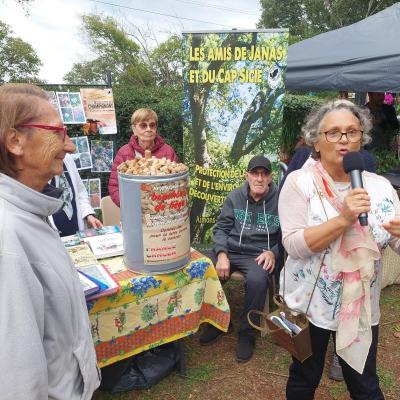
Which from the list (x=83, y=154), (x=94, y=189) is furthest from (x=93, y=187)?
(x=83, y=154)

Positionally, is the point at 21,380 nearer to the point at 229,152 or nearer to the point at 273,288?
the point at 273,288

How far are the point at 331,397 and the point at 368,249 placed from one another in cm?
141

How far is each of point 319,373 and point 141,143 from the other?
2578mm

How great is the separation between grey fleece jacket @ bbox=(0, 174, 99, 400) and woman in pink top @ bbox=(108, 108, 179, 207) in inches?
95.1

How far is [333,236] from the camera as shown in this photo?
4.55 ft

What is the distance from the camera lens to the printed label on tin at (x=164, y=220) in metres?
1.69

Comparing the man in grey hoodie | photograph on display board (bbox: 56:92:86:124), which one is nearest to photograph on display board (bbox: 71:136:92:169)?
photograph on display board (bbox: 56:92:86:124)

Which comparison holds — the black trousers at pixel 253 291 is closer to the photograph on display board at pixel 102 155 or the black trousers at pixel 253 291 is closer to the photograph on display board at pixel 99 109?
the photograph on display board at pixel 99 109

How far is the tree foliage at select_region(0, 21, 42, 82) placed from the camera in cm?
2139

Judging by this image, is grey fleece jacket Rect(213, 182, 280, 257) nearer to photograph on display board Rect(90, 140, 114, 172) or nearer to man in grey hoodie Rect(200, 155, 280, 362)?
man in grey hoodie Rect(200, 155, 280, 362)

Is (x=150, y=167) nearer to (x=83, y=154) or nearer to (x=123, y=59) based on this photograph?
(x=83, y=154)

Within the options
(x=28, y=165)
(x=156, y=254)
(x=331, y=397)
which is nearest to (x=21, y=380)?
(x=28, y=165)

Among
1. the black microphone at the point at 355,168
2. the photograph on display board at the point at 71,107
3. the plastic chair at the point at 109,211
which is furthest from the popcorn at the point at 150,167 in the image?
the photograph on display board at the point at 71,107

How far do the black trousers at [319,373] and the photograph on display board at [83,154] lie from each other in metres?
3.60
